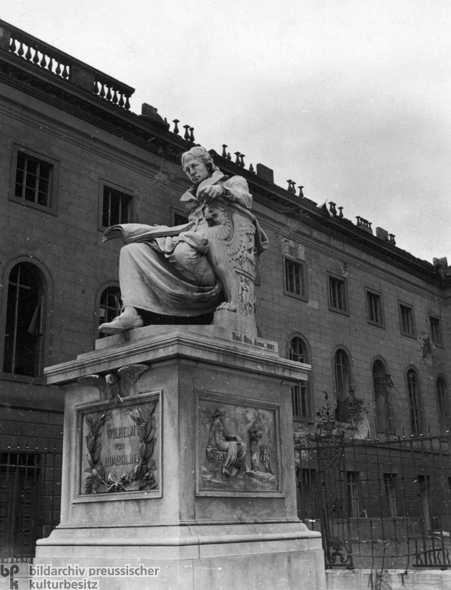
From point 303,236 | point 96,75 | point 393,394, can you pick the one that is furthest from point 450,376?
point 96,75

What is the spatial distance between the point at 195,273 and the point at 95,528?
2368 millimetres

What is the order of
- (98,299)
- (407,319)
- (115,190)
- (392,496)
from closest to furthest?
(98,299)
(115,190)
(392,496)
(407,319)

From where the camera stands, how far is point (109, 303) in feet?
72.1

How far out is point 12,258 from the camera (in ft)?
63.6

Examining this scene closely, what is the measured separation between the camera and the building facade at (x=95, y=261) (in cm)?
1902

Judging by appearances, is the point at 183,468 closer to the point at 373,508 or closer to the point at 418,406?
the point at 373,508

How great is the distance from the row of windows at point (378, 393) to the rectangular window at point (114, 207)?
9.50 metres

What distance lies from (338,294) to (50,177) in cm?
1658

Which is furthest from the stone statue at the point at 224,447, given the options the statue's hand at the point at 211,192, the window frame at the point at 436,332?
the window frame at the point at 436,332

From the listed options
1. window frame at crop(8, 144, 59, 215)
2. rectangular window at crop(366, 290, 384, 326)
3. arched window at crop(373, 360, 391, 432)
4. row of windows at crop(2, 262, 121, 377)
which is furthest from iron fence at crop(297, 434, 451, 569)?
→ window frame at crop(8, 144, 59, 215)

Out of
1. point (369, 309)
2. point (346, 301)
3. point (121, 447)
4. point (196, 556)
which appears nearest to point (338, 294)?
point (346, 301)

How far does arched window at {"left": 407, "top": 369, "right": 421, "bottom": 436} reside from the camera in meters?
36.4

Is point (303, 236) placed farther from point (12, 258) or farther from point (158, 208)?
point (12, 258)

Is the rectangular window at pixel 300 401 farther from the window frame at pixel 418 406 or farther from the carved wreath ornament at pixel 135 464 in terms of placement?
the carved wreath ornament at pixel 135 464
